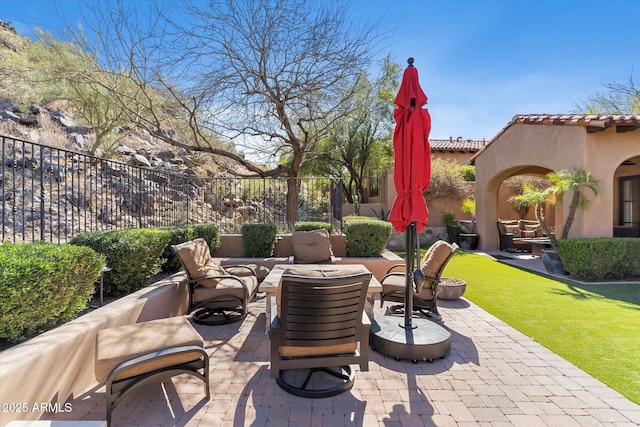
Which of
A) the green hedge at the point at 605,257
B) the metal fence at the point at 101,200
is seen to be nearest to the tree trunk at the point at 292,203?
the metal fence at the point at 101,200

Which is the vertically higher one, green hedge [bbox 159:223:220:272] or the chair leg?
green hedge [bbox 159:223:220:272]

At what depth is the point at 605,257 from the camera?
24.4 ft

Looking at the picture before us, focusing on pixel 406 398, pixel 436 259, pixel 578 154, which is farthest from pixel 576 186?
pixel 406 398

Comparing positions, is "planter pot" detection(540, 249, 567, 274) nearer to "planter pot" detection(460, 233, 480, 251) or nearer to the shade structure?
"planter pot" detection(460, 233, 480, 251)

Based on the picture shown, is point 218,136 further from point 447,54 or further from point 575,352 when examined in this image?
point 575,352

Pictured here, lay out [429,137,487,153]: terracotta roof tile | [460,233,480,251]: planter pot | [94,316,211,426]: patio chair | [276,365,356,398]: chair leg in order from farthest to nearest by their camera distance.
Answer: [429,137,487,153]: terracotta roof tile, [460,233,480,251]: planter pot, [276,365,356,398]: chair leg, [94,316,211,426]: patio chair

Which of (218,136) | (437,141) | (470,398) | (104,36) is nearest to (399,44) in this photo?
(218,136)

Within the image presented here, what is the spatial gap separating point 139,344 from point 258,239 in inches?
184

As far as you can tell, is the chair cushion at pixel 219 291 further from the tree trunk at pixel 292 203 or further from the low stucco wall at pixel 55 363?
the tree trunk at pixel 292 203

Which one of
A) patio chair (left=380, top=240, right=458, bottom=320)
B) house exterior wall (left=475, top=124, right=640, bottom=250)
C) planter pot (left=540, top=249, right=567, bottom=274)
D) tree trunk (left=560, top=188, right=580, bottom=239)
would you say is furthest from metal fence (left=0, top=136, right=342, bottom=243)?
house exterior wall (left=475, top=124, right=640, bottom=250)

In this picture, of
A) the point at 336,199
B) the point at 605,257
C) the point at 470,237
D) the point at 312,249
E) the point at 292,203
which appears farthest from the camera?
the point at 470,237

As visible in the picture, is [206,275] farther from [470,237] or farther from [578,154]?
[470,237]

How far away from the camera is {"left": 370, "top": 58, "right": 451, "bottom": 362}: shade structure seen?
11.2ft

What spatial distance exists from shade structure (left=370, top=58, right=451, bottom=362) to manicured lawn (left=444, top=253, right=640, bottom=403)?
1.59 meters
